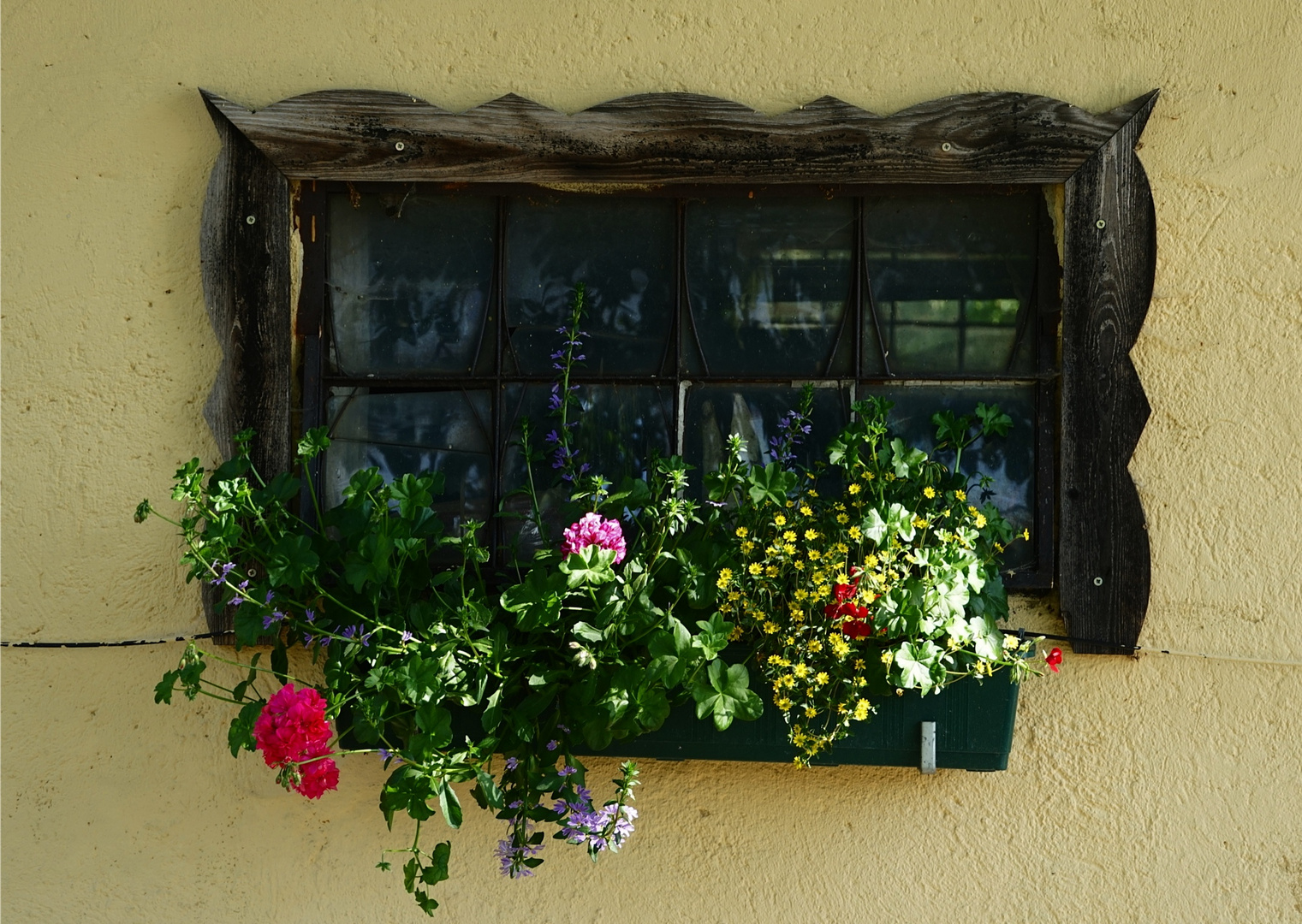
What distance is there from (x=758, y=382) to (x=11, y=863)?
1.64 meters

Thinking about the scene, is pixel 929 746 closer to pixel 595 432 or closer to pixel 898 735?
pixel 898 735

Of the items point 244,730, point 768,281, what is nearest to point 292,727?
point 244,730

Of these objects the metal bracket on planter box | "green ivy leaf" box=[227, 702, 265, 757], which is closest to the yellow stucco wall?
the metal bracket on planter box

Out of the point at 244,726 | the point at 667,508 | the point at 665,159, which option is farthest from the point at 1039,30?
the point at 244,726

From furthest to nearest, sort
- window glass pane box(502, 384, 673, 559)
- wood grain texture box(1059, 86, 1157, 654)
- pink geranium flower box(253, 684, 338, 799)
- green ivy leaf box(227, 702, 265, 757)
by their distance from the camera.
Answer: window glass pane box(502, 384, 673, 559), wood grain texture box(1059, 86, 1157, 654), green ivy leaf box(227, 702, 265, 757), pink geranium flower box(253, 684, 338, 799)

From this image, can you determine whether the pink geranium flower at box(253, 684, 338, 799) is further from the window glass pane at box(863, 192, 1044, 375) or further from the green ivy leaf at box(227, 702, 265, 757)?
the window glass pane at box(863, 192, 1044, 375)

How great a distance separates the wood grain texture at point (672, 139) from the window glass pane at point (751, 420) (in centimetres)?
39

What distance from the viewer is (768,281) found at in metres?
2.00

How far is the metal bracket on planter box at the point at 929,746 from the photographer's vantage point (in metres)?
1.76

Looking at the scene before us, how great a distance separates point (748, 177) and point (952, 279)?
421mm

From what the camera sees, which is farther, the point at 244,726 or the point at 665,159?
the point at 665,159

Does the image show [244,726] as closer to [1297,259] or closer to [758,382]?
[758,382]

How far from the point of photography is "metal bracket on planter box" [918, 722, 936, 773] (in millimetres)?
1757

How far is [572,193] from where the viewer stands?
2021 mm
